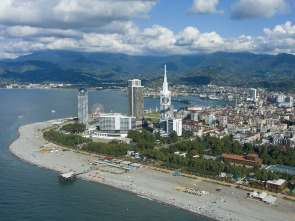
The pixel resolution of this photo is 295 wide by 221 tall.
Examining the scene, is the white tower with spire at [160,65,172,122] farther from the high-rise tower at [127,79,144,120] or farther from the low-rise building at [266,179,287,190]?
the low-rise building at [266,179,287,190]

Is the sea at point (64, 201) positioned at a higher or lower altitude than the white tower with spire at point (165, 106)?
lower

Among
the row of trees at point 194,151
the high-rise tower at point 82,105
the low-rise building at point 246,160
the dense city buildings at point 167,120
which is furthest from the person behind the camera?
the high-rise tower at point 82,105

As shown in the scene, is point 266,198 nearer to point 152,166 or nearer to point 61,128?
point 152,166

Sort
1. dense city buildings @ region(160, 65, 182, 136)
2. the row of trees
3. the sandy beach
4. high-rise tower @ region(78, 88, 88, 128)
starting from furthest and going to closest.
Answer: high-rise tower @ region(78, 88, 88, 128), dense city buildings @ region(160, 65, 182, 136), the row of trees, the sandy beach

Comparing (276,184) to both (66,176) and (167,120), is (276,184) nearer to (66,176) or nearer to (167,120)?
(66,176)

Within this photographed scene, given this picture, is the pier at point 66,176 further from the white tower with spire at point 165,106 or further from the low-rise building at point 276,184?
the white tower with spire at point 165,106

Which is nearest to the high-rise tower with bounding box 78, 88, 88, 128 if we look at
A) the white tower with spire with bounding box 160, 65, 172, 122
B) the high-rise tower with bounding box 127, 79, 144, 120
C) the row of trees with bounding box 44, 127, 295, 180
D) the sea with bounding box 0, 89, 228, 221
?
the high-rise tower with bounding box 127, 79, 144, 120

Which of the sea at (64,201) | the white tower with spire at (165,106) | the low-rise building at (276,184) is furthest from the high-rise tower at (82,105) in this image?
the low-rise building at (276,184)

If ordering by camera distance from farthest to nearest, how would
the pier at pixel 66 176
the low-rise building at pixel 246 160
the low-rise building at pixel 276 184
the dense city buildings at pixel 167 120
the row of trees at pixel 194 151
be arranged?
the dense city buildings at pixel 167 120, the low-rise building at pixel 246 160, the row of trees at pixel 194 151, the pier at pixel 66 176, the low-rise building at pixel 276 184
